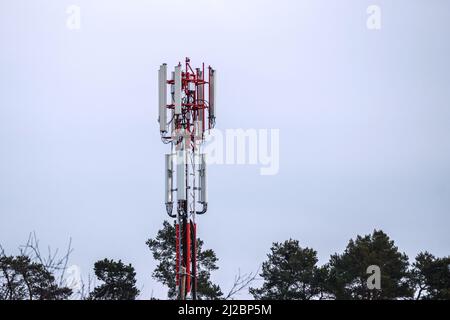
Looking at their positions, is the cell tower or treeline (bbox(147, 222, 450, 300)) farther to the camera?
treeline (bbox(147, 222, 450, 300))

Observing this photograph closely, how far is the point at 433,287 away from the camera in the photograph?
174ft

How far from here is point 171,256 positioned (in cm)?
5097

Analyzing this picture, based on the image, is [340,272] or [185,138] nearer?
[185,138]

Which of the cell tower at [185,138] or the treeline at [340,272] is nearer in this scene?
the cell tower at [185,138]

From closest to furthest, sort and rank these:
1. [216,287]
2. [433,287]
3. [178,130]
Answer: [178,130], [216,287], [433,287]
